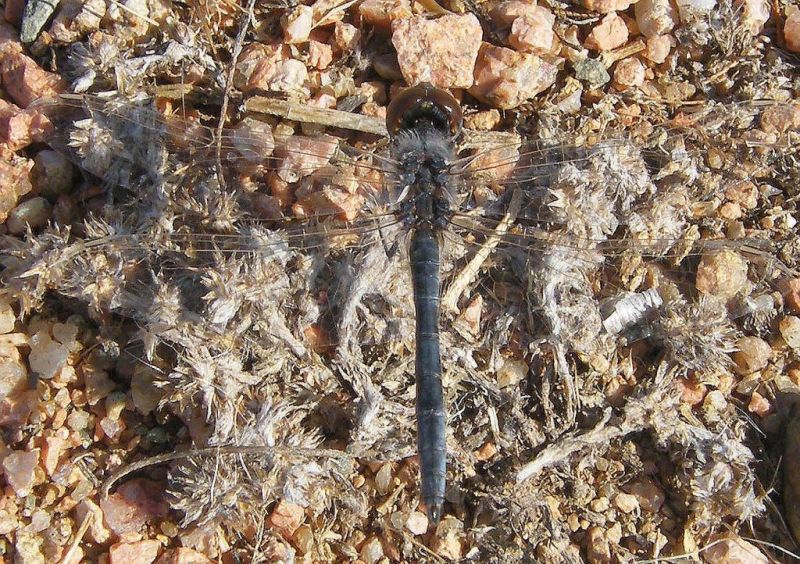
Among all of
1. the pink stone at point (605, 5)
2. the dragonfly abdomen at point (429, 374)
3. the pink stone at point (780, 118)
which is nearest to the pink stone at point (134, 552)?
the dragonfly abdomen at point (429, 374)

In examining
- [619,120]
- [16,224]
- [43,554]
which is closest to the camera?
[43,554]

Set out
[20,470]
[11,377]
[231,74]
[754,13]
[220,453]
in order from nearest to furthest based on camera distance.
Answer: [220,453] → [20,470] → [11,377] → [231,74] → [754,13]

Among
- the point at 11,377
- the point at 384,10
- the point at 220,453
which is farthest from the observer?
the point at 384,10

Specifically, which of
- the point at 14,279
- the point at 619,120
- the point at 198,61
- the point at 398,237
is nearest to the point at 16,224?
the point at 14,279

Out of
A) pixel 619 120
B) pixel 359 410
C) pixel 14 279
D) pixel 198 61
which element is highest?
pixel 198 61

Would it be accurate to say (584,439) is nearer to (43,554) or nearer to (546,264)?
(546,264)

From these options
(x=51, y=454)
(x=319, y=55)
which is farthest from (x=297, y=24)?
(x=51, y=454)

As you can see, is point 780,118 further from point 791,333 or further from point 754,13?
point 791,333
